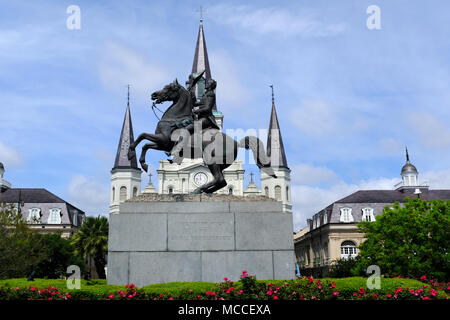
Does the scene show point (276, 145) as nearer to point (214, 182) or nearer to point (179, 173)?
point (179, 173)

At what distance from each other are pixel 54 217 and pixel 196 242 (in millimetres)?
64737

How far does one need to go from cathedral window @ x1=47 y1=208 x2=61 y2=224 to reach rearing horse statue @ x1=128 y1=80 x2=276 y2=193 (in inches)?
2457

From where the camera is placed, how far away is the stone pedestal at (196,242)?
11.6m

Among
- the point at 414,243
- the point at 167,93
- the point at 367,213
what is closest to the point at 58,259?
the point at 414,243

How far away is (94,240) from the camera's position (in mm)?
43250

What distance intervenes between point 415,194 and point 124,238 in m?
71.9

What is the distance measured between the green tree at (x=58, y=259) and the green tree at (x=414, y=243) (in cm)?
3066

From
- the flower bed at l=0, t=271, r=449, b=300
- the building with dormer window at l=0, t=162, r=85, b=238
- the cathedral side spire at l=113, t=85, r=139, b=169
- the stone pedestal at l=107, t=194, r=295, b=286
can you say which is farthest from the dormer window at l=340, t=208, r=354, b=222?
the flower bed at l=0, t=271, r=449, b=300

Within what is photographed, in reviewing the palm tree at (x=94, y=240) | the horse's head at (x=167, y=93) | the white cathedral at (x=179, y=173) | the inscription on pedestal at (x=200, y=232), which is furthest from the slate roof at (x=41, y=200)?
the inscription on pedestal at (x=200, y=232)

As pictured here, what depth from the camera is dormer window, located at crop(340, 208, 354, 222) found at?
69375 mm

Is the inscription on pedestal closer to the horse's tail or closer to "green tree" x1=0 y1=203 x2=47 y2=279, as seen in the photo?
the horse's tail

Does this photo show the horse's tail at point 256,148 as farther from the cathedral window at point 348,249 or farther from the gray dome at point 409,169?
the gray dome at point 409,169
